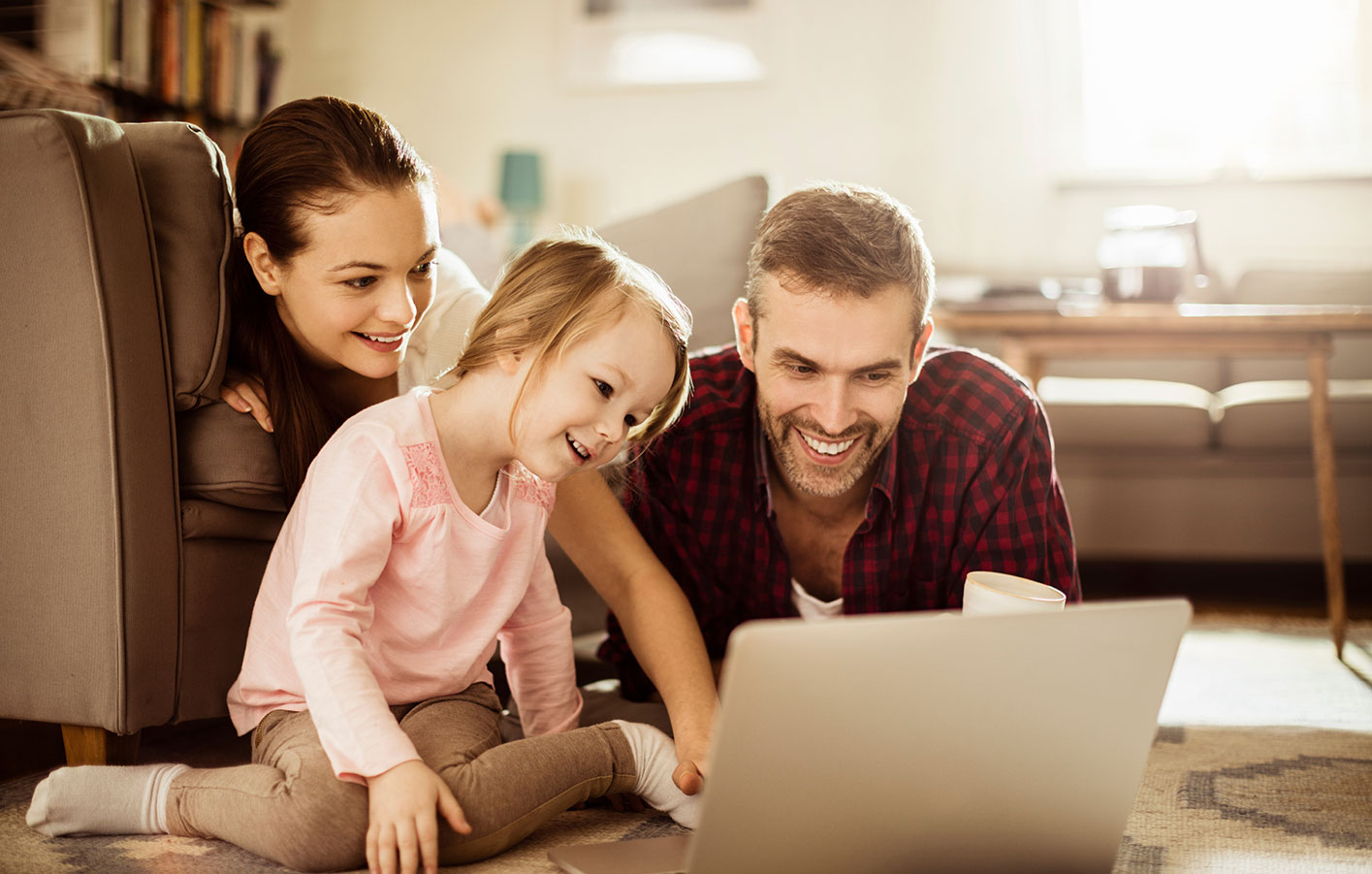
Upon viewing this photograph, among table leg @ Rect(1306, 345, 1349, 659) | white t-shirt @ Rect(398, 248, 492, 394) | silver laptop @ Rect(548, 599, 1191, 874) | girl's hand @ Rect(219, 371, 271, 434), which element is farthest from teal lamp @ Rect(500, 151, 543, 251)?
silver laptop @ Rect(548, 599, 1191, 874)

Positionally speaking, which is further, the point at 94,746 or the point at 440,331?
the point at 440,331

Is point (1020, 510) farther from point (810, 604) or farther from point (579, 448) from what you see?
point (579, 448)

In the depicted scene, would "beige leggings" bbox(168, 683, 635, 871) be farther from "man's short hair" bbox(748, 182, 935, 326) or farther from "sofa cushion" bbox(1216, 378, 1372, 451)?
"sofa cushion" bbox(1216, 378, 1372, 451)

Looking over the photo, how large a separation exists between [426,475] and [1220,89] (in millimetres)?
3403

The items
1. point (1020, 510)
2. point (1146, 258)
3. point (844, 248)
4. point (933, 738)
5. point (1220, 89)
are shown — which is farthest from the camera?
point (1220, 89)

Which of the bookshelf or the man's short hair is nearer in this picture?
the man's short hair

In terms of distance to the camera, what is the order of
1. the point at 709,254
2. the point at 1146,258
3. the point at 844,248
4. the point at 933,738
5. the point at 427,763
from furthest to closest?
the point at 1146,258 < the point at 709,254 < the point at 844,248 < the point at 427,763 < the point at 933,738

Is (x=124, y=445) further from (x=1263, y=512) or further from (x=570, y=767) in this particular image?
(x=1263, y=512)

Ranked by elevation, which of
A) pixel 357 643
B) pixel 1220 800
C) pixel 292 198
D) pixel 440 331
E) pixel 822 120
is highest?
pixel 822 120

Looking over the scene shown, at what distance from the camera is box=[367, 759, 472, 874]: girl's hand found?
3.02 feet

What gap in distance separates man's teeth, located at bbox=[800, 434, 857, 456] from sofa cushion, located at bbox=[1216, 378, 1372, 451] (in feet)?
5.12

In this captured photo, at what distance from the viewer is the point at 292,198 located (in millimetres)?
1295

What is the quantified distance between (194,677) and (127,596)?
0.13 metres

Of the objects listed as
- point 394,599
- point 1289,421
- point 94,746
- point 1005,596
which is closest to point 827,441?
point 1005,596
